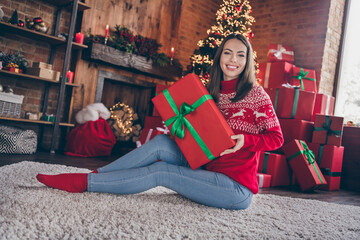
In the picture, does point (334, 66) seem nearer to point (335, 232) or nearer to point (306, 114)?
point (306, 114)

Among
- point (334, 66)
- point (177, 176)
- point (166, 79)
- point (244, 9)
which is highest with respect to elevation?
point (244, 9)

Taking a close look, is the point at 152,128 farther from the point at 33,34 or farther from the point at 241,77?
the point at 241,77

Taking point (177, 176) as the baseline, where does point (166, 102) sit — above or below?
above

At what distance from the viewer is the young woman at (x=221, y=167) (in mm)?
1408

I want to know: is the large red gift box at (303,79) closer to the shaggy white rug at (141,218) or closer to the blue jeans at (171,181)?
the shaggy white rug at (141,218)

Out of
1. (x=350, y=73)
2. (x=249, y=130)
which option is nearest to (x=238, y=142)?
(x=249, y=130)

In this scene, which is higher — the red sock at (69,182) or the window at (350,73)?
the window at (350,73)

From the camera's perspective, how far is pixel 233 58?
1545 mm

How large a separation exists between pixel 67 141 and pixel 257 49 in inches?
132

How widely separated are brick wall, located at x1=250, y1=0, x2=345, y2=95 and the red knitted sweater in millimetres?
3071

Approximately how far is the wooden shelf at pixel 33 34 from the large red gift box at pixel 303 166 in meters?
2.50

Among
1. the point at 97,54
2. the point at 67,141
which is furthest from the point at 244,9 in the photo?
the point at 67,141

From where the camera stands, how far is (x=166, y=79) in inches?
177

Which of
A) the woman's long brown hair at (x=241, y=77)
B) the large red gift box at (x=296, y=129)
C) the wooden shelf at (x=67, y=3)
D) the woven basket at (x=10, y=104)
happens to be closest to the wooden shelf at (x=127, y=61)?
the wooden shelf at (x=67, y=3)
